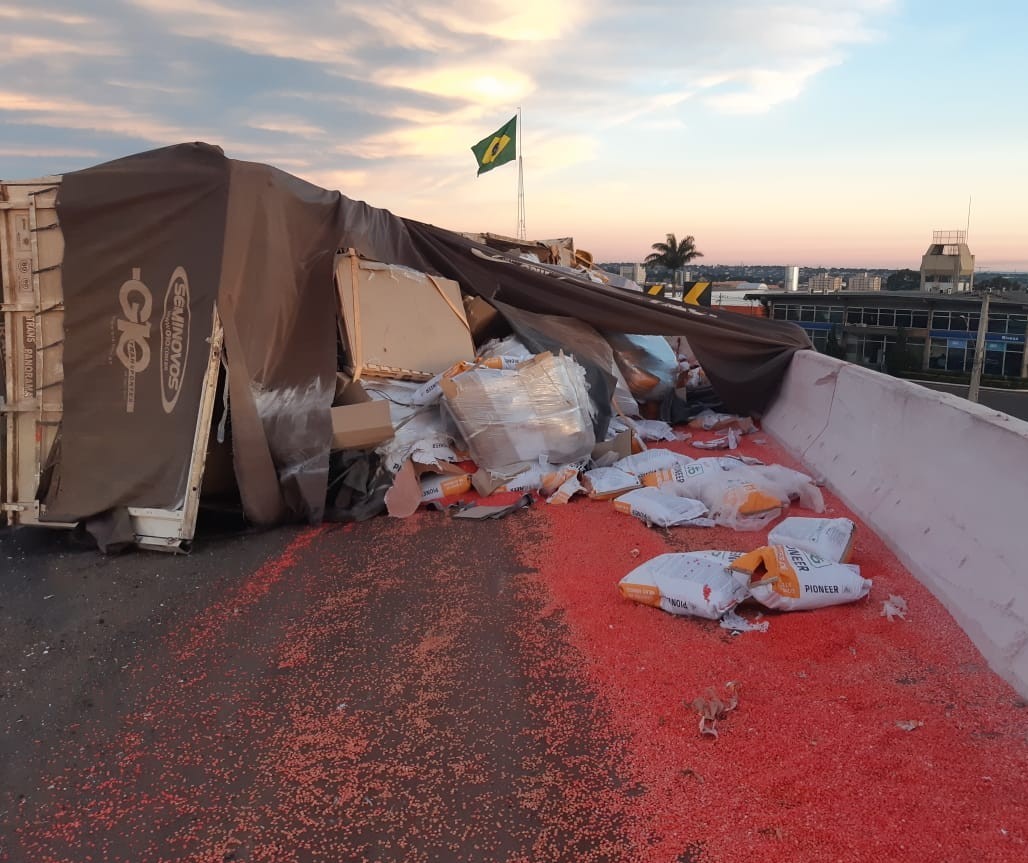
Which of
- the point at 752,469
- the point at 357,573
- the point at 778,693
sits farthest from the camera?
the point at 752,469

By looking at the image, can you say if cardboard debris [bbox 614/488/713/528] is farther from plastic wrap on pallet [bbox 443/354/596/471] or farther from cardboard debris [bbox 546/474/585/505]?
plastic wrap on pallet [bbox 443/354/596/471]

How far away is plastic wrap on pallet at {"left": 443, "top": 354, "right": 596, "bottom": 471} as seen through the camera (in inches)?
235

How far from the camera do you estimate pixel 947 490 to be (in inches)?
146

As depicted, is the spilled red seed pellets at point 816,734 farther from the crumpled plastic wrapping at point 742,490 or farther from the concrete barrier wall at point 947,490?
the crumpled plastic wrapping at point 742,490

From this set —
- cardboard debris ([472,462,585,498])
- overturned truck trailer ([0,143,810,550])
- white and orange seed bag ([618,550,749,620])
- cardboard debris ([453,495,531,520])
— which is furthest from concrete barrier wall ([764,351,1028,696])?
overturned truck trailer ([0,143,810,550])

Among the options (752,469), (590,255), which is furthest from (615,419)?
(590,255)

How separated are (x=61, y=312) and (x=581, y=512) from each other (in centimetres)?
390

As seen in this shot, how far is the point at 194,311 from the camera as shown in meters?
5.20

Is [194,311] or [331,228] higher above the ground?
Answer: [331,228]

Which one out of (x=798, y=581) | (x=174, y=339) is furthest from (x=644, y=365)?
(x=798, y=581)

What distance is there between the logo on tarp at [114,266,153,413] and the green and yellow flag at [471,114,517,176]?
1005 centimetres

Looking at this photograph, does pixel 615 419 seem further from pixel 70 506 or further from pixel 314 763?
pixel 314 763

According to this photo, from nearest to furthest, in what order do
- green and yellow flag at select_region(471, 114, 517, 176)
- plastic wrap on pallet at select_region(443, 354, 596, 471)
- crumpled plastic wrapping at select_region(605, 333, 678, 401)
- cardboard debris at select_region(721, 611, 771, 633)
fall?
cardboard debris at select_region(721, 611, 771, 633)
plastic wrap on pallet at select_region(443, 354, 596, 471)
crumpled plastic wrapping at select_region(605, 333, 678, 401)
green and yellow flag at select_region(471, 114, 517, 176)

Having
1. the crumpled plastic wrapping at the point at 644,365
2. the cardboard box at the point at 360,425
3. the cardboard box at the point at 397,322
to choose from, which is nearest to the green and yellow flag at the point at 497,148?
the crumpled plastic wrapping at the point at 644,365
